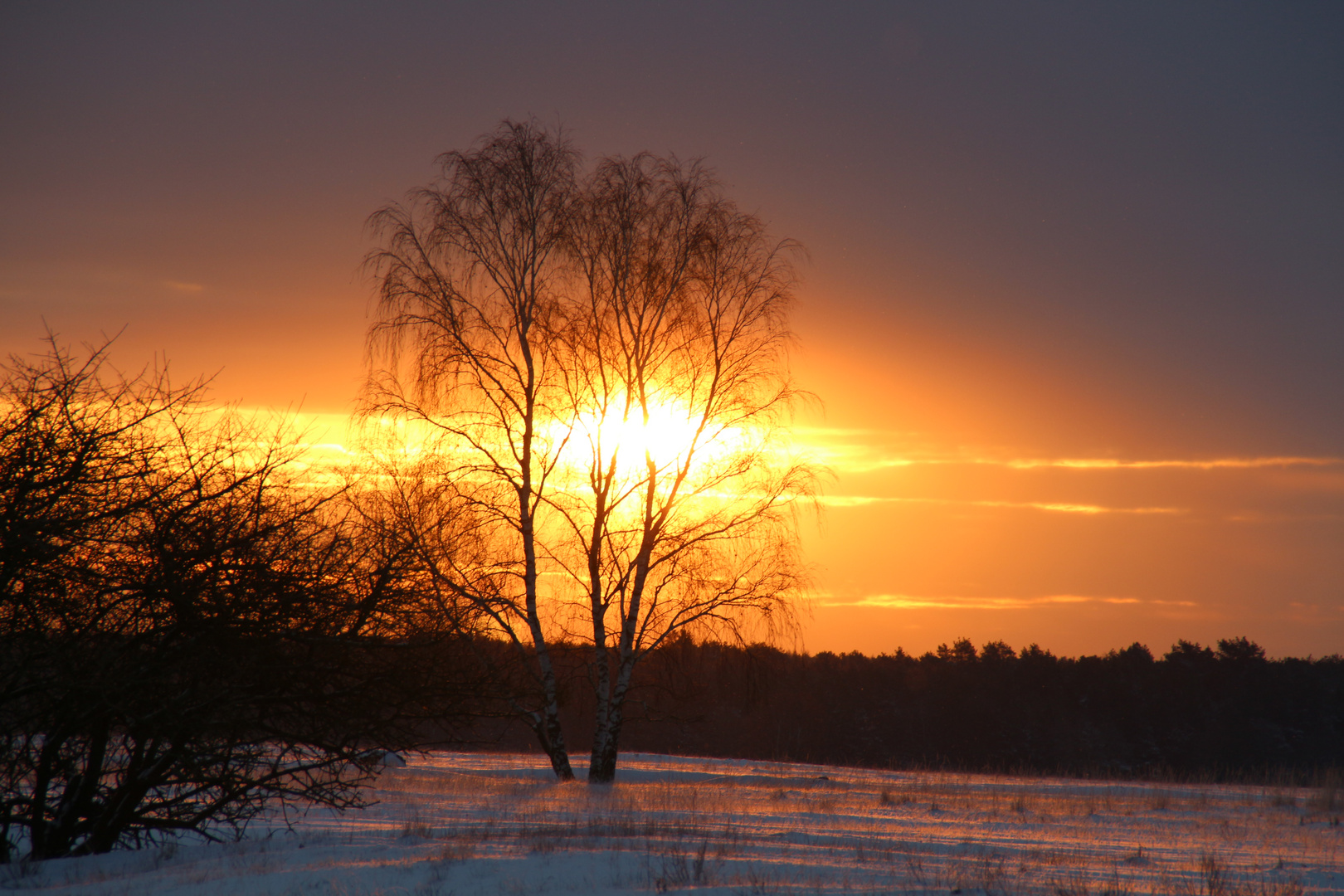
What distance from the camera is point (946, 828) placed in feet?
41.6

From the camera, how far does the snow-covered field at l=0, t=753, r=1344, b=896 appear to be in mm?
7301

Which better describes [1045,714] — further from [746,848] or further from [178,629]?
[178,629]

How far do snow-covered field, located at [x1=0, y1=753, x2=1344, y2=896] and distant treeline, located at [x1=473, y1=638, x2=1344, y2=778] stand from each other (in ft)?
99.1

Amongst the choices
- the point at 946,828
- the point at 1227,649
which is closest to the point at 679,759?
the point at 946,828

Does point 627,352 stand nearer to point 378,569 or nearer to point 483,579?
point 483,579

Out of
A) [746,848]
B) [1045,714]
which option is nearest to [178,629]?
[746,848]

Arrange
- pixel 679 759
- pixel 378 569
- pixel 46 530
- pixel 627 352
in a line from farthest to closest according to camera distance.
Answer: pixel 679 759
pixel 627 352
pixel 378 569
pixel 46 530

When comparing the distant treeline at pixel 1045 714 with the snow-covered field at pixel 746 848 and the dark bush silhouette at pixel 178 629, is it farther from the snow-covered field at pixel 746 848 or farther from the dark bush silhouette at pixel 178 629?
the dark bush silhouette at pixel 178 629

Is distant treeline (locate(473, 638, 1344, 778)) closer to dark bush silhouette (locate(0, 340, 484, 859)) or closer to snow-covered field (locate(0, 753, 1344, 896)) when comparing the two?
snow-covered field (locate(0, 753, 1344, 896))

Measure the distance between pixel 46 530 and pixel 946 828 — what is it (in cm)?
1054

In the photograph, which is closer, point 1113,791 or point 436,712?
point 436,712

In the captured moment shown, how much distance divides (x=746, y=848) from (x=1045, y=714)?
151ft

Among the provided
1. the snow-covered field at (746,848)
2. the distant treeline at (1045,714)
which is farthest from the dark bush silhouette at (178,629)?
the distant treeline at (1045,714)

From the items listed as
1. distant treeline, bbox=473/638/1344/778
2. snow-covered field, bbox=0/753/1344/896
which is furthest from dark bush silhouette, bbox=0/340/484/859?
distant treeline, bbox=473/638/1344/778
